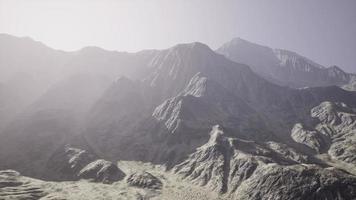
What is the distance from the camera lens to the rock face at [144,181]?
89.9m

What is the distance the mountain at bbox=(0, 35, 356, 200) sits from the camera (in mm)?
82438

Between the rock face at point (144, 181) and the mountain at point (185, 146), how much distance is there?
14.0 inches

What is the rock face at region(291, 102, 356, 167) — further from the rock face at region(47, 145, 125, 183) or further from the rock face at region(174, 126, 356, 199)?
the rock face at region(47, 145, 125, 183)

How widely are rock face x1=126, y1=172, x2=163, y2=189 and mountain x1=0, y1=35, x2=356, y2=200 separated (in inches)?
14.0

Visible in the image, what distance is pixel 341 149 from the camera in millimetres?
129000

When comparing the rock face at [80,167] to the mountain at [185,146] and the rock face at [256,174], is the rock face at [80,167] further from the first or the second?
the rock face at [256,174]

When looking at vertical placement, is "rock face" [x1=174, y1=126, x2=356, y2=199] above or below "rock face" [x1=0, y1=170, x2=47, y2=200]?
above

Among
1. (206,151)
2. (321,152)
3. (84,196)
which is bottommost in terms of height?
(84,196)

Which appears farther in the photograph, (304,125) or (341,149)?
(304,125)

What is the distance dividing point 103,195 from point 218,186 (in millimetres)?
34458

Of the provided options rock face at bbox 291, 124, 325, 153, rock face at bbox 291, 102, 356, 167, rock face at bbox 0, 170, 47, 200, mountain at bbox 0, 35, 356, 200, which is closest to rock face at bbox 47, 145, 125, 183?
mountain at bbox 0, 35, 356, 200

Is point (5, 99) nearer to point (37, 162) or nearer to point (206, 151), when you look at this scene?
point (37, 162)

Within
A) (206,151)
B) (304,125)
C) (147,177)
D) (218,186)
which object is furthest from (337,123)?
(147,177)

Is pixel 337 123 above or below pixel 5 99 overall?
above
